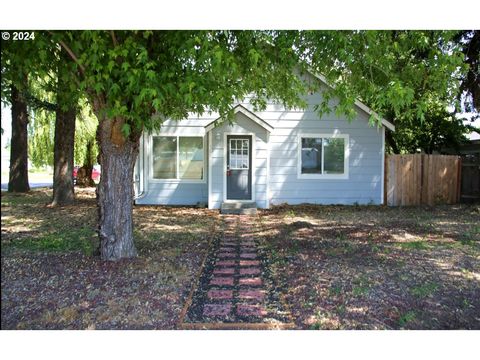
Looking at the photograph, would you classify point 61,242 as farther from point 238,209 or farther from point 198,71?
point 238,209

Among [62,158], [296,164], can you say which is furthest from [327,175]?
[62,158]

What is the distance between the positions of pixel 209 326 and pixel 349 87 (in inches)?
114

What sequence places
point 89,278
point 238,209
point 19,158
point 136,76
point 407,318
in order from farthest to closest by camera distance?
point 19,158 < point 238,209 < point 89,278 < point 136,76 < point 407,318

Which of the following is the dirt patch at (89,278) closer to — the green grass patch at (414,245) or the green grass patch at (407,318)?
the green grass patch at (407,318)

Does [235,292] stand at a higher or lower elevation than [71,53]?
lower

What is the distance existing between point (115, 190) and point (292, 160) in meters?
7.51

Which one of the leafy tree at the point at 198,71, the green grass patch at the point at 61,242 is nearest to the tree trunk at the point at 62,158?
the green grass patch at the point at 61,242

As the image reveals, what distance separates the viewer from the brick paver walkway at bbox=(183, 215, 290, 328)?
3.25m

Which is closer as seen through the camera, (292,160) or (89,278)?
(89,278)

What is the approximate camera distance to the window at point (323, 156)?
11.3 m

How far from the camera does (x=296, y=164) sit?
37.2 feet

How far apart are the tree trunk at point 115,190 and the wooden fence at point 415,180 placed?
9.11m

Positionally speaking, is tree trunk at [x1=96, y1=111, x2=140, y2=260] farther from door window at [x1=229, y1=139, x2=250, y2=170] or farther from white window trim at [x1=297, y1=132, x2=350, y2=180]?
white window trim at [x1=297, y1=132, x2=350, y2=180]

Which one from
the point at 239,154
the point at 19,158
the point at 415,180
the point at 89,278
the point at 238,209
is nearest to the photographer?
the point at 89,278
